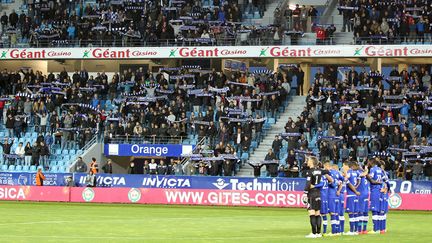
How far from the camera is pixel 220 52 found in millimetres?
53062

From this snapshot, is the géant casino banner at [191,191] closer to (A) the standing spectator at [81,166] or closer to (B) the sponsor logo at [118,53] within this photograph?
(A) the standing spectator at [81,166]

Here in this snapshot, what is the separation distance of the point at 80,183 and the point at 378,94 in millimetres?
14742

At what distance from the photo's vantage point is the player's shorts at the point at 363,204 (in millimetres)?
24406

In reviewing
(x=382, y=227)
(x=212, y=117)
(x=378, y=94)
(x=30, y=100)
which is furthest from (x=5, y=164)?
(x=382, y=227)

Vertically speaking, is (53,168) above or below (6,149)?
below

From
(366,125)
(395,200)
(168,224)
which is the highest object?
(366,125)

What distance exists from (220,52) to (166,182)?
37.7ft

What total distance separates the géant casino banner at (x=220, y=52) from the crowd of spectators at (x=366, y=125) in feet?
4.34

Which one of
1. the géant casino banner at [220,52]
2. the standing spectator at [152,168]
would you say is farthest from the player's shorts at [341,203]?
the géant casino banner at [220,52]

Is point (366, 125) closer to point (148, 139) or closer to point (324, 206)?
point (148, 139)

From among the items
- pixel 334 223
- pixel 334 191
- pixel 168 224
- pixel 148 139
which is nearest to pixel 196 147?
pixel 148 139

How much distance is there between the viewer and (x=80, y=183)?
4544 cm

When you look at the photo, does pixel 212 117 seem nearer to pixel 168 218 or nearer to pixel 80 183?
pixel 80 183

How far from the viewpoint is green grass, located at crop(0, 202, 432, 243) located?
23.6 meters
